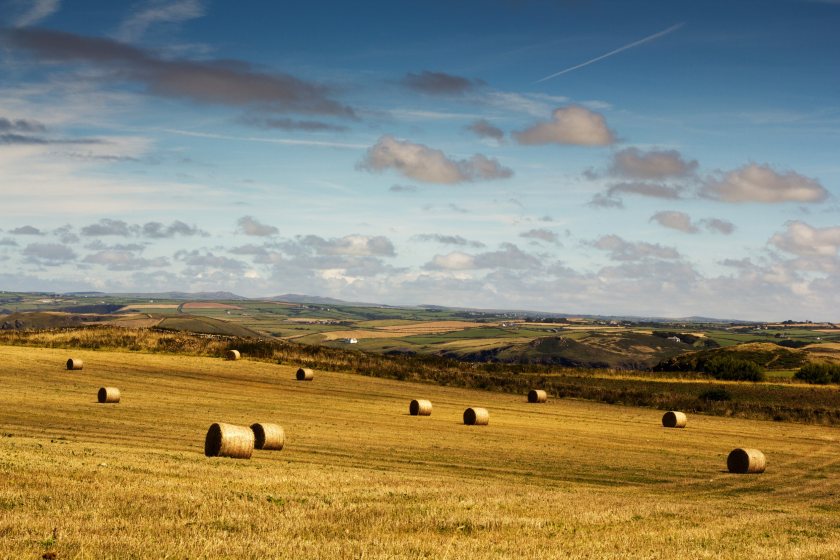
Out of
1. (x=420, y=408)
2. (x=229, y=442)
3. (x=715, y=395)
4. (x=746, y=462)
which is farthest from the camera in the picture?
(x=715, y=395)

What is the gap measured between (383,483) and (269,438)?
862 cm

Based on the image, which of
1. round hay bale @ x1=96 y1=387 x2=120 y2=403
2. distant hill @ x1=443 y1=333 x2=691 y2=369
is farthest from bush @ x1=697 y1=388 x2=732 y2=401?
distant hill @ x1=443 y1=333 x2=691 y2=369

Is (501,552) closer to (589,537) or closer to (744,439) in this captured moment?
(589,537)

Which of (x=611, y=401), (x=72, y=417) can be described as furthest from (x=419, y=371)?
(x=72, y=417)

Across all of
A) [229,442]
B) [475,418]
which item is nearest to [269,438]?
[229,442]

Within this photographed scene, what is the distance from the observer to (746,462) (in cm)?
3531

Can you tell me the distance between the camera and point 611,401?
7375 centimetres

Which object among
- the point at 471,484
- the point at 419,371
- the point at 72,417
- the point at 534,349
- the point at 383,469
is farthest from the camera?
the point at 534,349

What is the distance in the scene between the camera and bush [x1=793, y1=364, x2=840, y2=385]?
89062 millimetres

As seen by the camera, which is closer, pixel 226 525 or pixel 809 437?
pixel 226 525

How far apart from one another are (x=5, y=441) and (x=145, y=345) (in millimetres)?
57203

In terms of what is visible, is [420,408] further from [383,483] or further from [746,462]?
[383,483]

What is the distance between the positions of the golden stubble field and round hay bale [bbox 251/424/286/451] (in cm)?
85

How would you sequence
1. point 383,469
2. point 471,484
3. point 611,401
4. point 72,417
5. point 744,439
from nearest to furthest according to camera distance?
point 471,484, point 383,469, point 72,417, point 744,439, point 611,401
